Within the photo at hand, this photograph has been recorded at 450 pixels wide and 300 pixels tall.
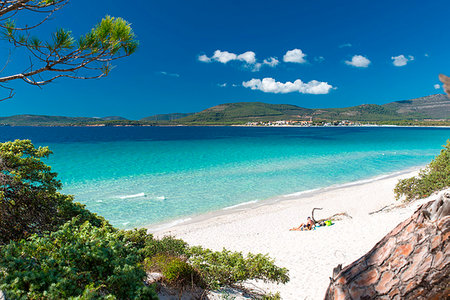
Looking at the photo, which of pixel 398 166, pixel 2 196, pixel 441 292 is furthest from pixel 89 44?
pixel 398 166

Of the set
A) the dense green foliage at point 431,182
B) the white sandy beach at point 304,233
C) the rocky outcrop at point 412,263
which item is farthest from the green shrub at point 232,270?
the dense green foliage at point 431,182

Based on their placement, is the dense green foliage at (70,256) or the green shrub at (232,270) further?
the green shrub at (232,270)

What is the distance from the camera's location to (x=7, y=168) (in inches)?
228

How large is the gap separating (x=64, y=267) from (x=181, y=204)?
1611 cm

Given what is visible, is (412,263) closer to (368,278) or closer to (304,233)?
(368,278)

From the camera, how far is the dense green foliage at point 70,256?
2.79 metres

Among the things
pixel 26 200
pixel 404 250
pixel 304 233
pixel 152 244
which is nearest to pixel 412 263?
pixel 404 250

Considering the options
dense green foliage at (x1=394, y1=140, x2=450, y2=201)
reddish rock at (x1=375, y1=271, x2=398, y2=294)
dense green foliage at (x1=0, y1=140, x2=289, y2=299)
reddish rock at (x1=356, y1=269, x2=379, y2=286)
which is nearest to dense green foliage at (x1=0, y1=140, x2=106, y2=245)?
dense green foliage at (x1=0, y1=140, x2=289, y2=299)

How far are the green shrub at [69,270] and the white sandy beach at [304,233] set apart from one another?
14.6 ft

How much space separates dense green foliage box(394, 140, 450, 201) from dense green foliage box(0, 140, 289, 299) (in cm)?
1315

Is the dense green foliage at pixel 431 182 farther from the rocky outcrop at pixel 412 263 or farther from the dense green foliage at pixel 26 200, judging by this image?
the dense green foliage at pixel 26 200

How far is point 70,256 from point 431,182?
58.2 ft

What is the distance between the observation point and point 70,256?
124 inches

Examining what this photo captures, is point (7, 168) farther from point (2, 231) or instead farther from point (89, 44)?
point (89, 44)
